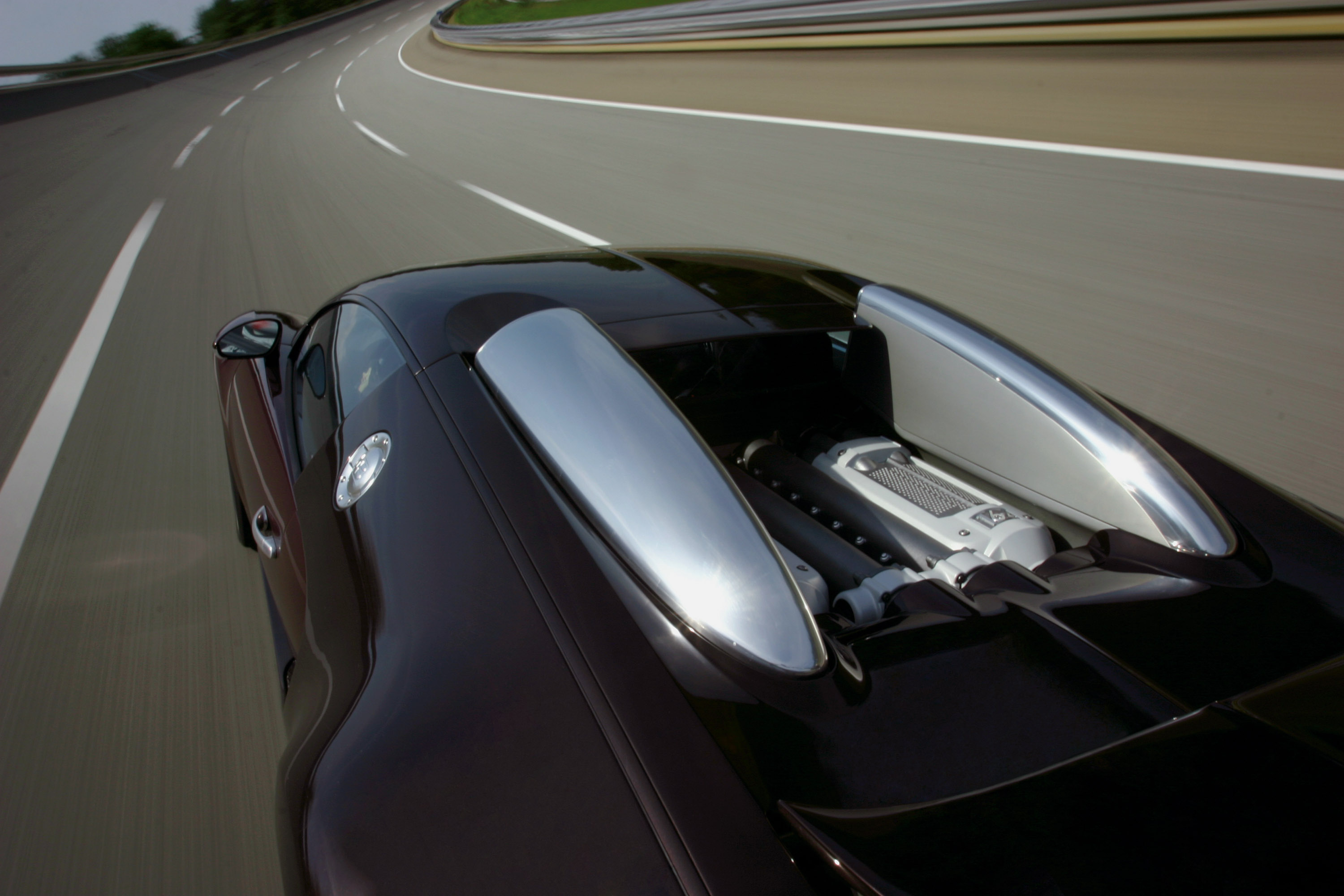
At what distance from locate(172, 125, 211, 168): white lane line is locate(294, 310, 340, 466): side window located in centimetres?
1310

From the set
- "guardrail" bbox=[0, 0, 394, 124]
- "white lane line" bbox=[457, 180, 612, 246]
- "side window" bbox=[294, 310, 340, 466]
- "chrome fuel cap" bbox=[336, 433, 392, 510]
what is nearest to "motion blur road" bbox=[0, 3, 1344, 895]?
"white lane line" bbox=[457, 180, 612, 246]

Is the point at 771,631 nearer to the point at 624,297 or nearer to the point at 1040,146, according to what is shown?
the point at 624,297

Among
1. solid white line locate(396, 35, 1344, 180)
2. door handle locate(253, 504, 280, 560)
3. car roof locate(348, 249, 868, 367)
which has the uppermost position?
car roof locate(348, 249, 868, 367)

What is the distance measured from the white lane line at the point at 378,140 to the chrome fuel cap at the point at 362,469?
1088 cm

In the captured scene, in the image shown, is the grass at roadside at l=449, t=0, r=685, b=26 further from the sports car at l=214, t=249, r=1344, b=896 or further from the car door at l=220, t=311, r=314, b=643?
the sports car at l=214, t=249, r=1344, b=896

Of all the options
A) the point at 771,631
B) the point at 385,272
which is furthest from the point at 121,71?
the point at 771,631

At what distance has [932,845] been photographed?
3.05 feet

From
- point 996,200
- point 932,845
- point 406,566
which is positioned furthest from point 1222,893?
point 996,200

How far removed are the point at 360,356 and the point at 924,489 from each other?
142 cm

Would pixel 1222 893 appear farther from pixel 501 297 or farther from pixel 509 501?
pixel 501 297

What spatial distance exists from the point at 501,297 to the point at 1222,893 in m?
1.64

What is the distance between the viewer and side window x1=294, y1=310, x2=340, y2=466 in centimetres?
218

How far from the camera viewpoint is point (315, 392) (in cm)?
239

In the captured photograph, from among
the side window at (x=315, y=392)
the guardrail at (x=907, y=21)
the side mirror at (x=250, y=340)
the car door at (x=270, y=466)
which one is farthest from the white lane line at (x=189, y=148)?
the side window at (x=315, y=392)
